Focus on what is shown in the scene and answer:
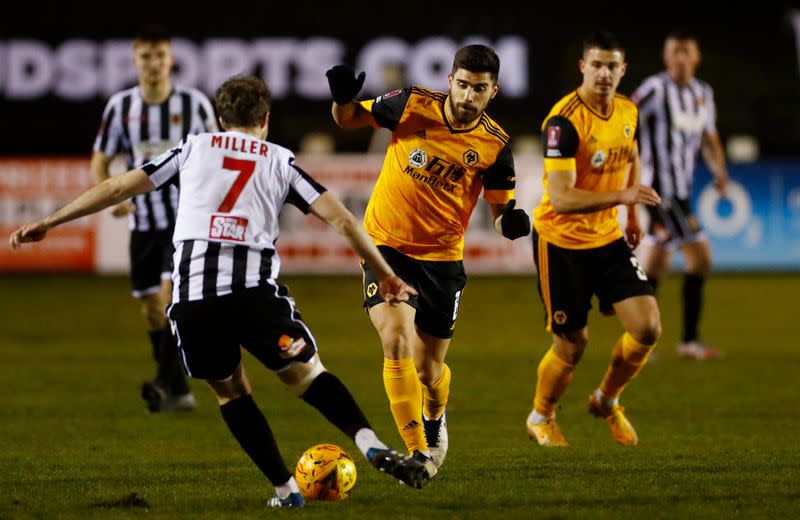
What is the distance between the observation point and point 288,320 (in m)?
5.03

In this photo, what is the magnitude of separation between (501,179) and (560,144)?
0.58m

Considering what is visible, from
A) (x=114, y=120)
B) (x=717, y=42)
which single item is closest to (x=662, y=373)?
(x=114, y=120)

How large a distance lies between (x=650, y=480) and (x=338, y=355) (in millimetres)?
5979

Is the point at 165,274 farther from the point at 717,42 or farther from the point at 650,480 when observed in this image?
the point at 717,42

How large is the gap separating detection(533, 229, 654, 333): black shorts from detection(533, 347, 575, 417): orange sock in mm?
208

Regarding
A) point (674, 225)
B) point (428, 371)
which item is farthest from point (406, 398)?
point (674, 225)

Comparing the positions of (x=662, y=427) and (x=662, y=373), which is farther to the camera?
(x=662, y=373)

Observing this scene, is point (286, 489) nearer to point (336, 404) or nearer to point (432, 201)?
point (336, 404)

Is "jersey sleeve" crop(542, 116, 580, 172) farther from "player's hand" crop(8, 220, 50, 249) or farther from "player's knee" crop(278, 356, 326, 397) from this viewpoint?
"player's hand" crop(8, 220, 50, 249)

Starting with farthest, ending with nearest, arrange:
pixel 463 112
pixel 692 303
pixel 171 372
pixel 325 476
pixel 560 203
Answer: pixel 692 303, pixel 171 372, pixel 560 203, pixel 463 112, pixel 325 476

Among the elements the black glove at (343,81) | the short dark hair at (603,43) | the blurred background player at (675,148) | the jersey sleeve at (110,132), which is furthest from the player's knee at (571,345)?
the blurred background player at (675,148)

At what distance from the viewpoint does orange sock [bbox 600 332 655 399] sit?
7020 mm

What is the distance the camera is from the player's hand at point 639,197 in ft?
20.8

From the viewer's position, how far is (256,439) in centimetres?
509
